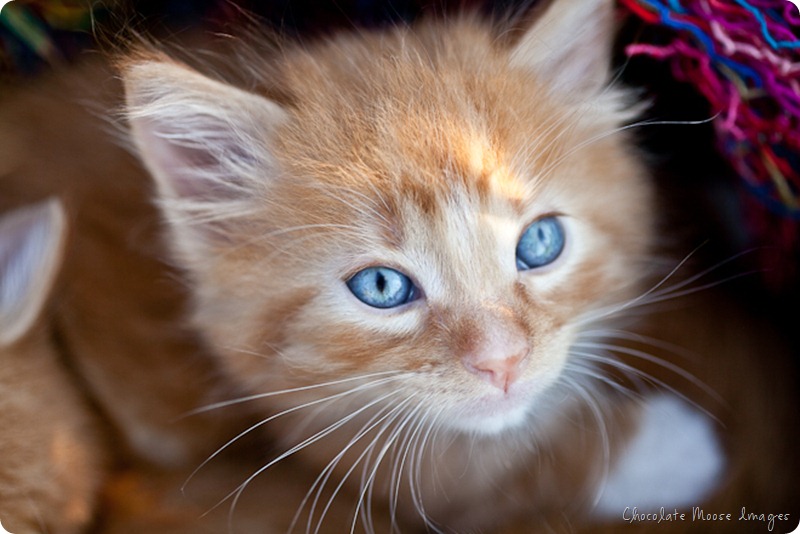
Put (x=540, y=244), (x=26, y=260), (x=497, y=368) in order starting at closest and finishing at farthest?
(x=497, y=368)
(x=540, y=244)
(x=26, y=260)

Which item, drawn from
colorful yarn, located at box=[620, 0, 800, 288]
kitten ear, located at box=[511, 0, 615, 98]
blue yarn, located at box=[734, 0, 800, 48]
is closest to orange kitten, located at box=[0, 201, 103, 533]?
kitten ear, located at box=[511, 0, 615, 98]

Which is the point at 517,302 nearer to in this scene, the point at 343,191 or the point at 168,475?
the point at 343,191

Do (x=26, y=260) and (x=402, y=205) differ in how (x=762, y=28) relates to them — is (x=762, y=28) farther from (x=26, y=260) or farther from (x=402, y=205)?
(x=26, y=260)

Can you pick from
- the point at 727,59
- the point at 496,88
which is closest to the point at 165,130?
the point at 496,88

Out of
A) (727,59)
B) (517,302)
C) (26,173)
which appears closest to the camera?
(517,302)

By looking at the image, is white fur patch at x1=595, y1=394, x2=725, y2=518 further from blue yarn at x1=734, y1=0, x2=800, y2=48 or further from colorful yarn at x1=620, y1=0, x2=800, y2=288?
blue yarn at x1=734, y1=0, x2=800, y2=48

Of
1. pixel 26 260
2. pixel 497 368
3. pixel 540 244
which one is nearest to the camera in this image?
pixel 497 368

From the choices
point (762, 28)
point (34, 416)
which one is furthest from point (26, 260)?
point (762, 28)
